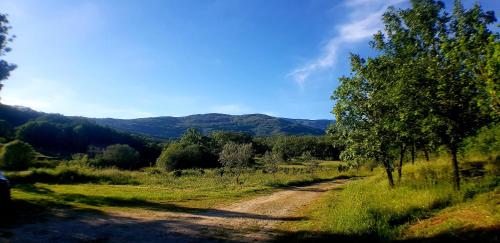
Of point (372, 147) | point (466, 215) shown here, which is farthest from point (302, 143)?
point (466, 215)

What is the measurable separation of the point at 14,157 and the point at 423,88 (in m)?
39.9

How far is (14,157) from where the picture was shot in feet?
129

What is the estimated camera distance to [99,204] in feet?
62.5

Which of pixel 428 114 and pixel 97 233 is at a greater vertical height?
pixel 428 114

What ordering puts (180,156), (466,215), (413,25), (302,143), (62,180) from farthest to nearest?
1. (302,143)
2. (180,156)
3. (62,180)
4. (413,25)
5. (466,215)

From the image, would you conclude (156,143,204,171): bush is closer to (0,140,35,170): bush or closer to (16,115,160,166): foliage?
(16,115,160,166): foliage

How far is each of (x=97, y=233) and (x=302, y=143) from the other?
434 ft

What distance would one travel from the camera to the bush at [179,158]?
73.6 metres

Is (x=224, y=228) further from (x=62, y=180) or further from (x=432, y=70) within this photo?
(x=62, y=180)

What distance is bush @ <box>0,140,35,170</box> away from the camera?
38.9 meters

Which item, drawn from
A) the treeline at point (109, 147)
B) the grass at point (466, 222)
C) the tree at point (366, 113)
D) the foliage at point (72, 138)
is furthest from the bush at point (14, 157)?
the foliage at point (72, 138)

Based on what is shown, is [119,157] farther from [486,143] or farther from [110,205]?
[486,143]

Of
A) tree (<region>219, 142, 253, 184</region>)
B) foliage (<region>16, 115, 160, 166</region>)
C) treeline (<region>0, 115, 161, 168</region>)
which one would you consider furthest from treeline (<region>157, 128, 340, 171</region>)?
foliage (<region>16, 115, 160, 166</region>)

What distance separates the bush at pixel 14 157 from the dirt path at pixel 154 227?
2923 centimetres
